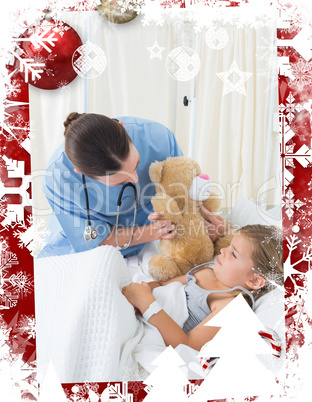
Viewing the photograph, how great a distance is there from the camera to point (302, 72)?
1.36 meters

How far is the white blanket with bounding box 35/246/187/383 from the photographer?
126 centimetres

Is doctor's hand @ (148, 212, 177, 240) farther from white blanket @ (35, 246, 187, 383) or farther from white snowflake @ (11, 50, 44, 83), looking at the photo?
white snowflake @ (11, 50, 44, 83)

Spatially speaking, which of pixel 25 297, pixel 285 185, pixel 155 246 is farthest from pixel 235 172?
pixel 25 297

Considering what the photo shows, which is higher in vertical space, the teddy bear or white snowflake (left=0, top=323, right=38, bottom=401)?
the teddy bear

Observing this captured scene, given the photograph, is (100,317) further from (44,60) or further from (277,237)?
(44,60)

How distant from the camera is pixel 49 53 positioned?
133 cm

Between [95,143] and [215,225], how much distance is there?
0.41 meters

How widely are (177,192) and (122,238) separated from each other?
0.20 metres

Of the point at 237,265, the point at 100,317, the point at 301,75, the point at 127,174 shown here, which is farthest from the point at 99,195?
the point at 301,75

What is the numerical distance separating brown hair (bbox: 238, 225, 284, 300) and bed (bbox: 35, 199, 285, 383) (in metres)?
0.02

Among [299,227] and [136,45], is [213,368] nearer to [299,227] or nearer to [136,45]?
[299,227]

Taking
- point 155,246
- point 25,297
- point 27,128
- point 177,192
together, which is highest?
point 27,128

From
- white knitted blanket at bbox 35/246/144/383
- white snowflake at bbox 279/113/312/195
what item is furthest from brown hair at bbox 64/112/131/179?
white snowflake at bbox 279/113/312/195

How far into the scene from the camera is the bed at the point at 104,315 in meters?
1.26
